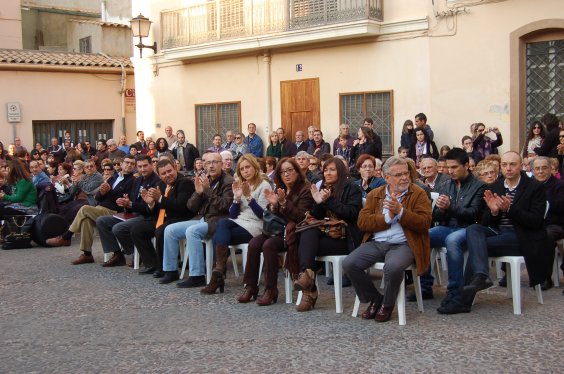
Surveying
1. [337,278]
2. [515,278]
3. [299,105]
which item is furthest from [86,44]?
[515,278]

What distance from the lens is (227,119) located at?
19344 mm

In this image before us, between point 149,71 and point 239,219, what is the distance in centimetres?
1380

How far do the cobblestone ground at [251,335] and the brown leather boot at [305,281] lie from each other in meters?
0.25

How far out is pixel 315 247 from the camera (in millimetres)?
7262

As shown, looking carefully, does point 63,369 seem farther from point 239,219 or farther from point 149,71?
point 149,71

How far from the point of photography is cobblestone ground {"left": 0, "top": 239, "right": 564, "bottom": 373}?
5.44m

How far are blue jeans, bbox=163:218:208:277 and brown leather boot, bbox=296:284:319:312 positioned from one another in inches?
70.5

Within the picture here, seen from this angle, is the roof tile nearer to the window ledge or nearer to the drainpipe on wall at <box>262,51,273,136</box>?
the window ledge

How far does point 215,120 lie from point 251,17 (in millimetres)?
3086

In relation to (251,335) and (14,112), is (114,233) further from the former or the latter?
(14,112)

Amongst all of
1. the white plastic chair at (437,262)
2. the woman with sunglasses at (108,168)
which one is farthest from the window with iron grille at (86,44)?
the white plastic chair at (437,262)

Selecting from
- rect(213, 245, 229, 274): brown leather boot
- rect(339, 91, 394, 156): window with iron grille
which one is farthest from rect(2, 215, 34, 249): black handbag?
rect(339, 91, 394, 156): window with iron grille

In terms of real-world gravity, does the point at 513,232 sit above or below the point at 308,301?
above

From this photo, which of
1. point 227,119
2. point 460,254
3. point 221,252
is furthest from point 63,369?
point 227,119
